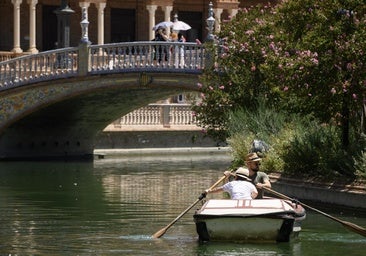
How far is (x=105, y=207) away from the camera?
38.9m

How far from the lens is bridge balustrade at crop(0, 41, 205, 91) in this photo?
5141 cm

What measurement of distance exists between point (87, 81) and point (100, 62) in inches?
28.3

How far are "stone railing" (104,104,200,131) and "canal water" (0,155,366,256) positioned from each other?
963 cm

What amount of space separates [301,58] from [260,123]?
17.0ft

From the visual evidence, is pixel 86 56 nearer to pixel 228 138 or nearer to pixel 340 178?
pixel 228 138

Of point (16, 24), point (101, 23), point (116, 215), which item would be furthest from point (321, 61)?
point (101, 23)

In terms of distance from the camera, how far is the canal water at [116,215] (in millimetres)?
29766

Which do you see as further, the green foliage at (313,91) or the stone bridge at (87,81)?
the stone bridge at (87,81)

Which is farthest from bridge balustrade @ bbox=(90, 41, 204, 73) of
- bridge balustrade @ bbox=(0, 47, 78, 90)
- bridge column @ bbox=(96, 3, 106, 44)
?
bridge column @ bbox=(96, 3, 106, 44)

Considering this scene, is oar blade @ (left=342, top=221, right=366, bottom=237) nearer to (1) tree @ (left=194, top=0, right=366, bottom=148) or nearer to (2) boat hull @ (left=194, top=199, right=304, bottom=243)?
(2) boat hull @ (left=194, top=199, right=304, bottom=243)

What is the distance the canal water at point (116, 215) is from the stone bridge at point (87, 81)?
222cm

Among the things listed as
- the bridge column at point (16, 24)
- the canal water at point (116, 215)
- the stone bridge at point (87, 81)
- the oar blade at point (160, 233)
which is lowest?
the canal water at point (116, 215)

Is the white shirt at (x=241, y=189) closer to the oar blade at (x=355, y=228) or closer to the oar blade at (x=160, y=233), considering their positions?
the oar blade at (x=160, y=233)

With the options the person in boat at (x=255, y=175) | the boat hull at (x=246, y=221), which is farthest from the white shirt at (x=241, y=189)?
the boat hull at (x=246, y=221)
